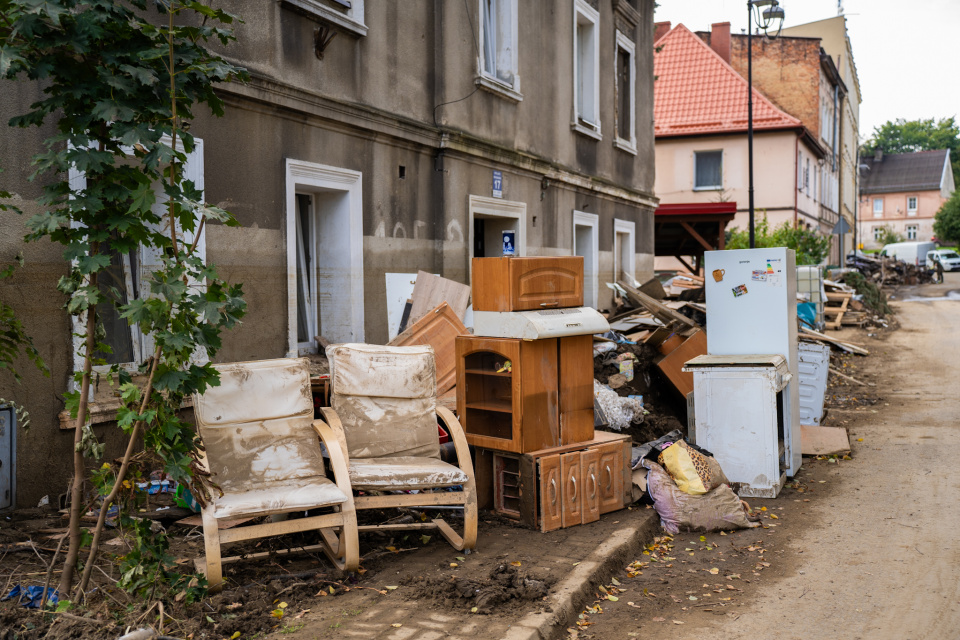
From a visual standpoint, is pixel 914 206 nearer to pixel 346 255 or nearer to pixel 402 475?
pixel 346 255

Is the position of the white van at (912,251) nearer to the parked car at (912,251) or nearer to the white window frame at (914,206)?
the parked car at (912,251)

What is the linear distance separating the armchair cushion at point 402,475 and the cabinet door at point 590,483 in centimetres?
114

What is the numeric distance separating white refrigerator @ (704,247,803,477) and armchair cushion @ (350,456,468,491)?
136 inches

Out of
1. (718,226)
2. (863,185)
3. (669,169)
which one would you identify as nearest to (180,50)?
→ (718,226)

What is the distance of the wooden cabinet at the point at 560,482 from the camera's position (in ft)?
18.3

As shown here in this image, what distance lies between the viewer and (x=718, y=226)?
64.3ft

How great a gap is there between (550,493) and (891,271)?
41.4 metres

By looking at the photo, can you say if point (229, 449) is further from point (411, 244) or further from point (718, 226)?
point (718, 226)

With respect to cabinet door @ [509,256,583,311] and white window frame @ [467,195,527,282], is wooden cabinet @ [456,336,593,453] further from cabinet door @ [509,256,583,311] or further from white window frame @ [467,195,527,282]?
white window frame @ [467,195,527,282]

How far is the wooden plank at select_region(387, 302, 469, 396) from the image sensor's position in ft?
25.3

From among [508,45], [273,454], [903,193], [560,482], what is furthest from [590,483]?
[903,193]

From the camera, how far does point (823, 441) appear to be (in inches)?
329

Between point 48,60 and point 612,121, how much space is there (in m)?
11.9

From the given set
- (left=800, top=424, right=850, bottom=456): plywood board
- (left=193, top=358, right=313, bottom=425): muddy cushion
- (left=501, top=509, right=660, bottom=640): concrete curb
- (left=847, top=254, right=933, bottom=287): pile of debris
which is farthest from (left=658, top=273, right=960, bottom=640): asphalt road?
(left=847, top=254, right=933, bottom=287): pile of debris
